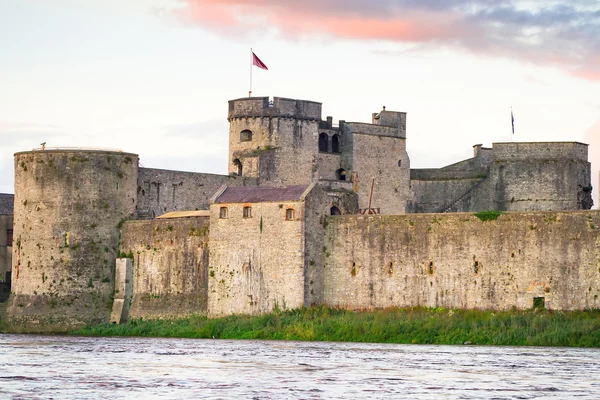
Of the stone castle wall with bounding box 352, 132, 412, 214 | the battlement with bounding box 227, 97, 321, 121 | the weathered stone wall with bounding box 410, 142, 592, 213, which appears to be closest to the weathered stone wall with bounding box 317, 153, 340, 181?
the stone castle wall with bounding box 352, 132, 412, 214

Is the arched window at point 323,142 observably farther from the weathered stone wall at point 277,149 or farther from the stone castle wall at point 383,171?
the weathered stone wall at point 277,149

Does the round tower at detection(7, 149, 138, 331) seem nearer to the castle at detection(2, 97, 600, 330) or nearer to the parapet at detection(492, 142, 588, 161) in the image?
the castle at detection(2, 97, 600, 330)

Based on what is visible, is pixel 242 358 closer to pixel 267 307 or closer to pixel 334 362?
pixel 334 362

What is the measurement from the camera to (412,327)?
64.9m

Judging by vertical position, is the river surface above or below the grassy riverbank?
below

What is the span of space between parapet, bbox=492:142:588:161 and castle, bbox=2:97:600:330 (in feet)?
0.30

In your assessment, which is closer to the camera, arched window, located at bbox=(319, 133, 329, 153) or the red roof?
the red roof

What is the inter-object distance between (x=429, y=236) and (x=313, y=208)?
5.70 metres

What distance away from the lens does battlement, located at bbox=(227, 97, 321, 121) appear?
284 ft

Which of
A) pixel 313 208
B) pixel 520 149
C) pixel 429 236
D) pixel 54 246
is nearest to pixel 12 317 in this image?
pixel 54 246

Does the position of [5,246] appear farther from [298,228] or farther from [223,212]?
[298,228]

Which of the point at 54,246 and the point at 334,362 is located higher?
the point at 54,246

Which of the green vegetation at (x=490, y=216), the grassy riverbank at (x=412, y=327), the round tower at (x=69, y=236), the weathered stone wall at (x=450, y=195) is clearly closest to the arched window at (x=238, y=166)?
the weathered stone wall at (x=450, y=195)

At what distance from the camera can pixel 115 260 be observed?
A: 257ft
